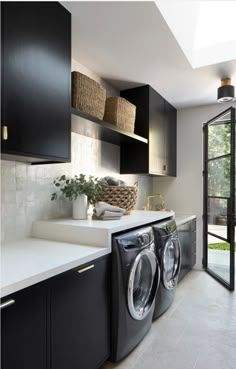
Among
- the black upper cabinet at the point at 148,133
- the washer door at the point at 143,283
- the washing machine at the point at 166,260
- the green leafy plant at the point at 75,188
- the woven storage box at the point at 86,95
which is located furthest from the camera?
the black upper cabinet at the point at 148,133

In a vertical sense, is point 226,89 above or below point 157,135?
above

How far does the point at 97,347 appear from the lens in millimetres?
1489

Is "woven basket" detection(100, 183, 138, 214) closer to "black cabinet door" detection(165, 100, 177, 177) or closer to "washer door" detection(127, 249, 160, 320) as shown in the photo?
"washer door" detection(127, 249, 160, 320)

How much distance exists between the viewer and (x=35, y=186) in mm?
1874

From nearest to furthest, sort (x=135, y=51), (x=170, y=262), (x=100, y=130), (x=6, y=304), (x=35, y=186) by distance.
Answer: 1. (x=6, y=304)
2. (x=35, y=186)
3. (x=135, y=51)
4. (x=100, y=130)
5. (x=170, y=262)

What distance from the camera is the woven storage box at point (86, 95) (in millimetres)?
1864

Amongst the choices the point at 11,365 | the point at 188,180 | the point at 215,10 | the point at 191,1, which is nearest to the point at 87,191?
the point at 11,365

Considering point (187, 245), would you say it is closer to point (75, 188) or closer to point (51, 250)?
point (75, 188)

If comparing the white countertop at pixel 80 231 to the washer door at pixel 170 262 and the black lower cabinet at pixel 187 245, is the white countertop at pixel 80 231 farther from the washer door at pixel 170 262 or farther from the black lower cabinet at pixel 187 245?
the black lower cabinet at pixel 187 245

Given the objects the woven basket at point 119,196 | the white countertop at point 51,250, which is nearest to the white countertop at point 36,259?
the white countertop at point 51,250

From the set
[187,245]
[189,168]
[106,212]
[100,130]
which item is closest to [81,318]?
[106,212]

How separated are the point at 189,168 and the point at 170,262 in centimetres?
178

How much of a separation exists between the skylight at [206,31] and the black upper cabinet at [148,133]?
680 mm

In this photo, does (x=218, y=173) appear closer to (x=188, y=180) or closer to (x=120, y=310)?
(x=188, y=180)
